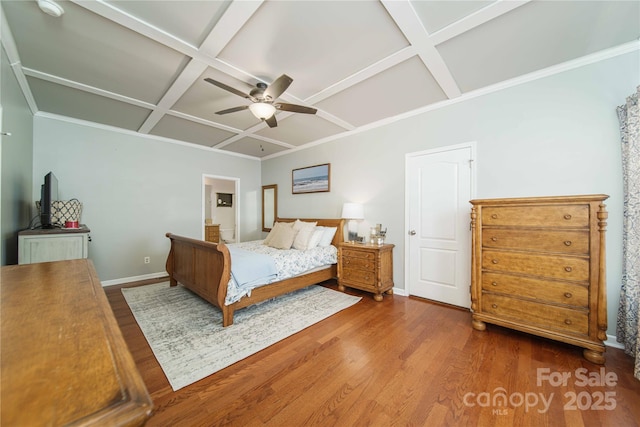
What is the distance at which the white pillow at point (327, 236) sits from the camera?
3.91 meters

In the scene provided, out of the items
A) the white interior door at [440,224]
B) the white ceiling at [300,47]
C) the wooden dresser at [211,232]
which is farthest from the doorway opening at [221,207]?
the white interior door at [440,224]

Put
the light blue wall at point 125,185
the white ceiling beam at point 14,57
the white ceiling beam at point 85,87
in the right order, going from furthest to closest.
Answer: the light blue wall at point 125,185, the white ceiling beam at point 85,87, the white ceiling beam at point 14,57

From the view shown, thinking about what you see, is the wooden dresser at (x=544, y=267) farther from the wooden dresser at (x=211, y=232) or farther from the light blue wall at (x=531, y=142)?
the wooden dresser at (x=211, y=232)

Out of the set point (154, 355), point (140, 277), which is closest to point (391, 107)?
point (154, 355)

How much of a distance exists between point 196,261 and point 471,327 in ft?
10.7

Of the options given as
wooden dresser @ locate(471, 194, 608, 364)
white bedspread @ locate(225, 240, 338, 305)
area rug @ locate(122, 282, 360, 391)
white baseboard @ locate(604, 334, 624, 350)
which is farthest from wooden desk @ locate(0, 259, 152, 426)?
white baseboard @ locate(604, 334, 624, 350)

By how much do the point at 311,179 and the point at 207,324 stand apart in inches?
120

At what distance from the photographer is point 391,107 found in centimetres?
314

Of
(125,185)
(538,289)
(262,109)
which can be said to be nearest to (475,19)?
(262,109)

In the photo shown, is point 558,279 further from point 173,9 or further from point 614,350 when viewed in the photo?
point 173,9

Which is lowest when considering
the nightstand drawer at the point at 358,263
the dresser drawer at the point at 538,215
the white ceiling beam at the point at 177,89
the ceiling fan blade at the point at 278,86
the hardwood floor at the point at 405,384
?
the hardwood floor at the point at 405,384

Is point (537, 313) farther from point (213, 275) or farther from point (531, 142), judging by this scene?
point (213, 275)

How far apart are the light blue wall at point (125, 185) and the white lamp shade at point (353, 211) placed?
10.0 feet

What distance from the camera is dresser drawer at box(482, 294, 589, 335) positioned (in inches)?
76.3
